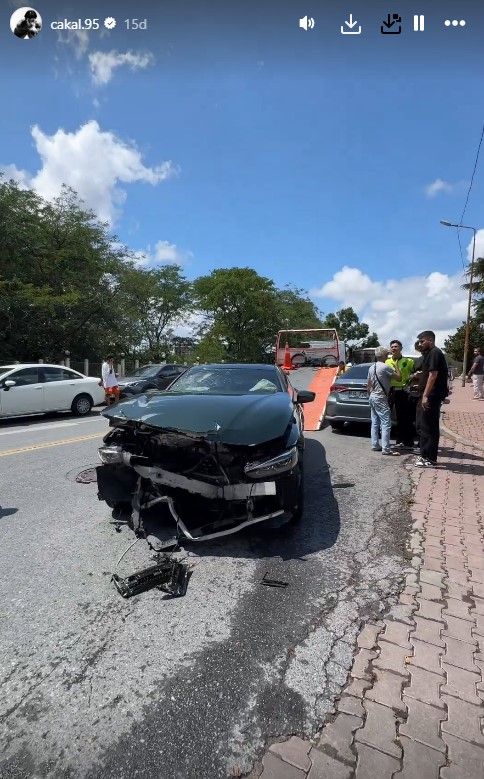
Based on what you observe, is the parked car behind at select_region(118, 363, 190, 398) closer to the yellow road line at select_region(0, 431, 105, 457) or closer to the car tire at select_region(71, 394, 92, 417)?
the car tire at select_region(71, 394, 92, 417)

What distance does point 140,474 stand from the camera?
3.56 metres

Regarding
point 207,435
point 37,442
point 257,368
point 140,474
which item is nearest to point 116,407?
point 140,474

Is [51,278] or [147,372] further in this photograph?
[51,278]

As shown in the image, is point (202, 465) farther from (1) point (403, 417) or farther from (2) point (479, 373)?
(2) point (479, 373)

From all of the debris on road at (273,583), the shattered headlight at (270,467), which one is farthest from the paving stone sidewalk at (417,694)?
the shattered headlight at (270,467)

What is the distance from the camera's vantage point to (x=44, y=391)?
11914 millimetres

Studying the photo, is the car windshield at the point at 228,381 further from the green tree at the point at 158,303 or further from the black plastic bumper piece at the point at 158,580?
the green tree at the point at 158,303

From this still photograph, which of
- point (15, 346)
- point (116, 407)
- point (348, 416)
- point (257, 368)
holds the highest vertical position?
point (15, 346)

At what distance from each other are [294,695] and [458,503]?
11.1 ft

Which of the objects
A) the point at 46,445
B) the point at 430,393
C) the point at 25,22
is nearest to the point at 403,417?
the point at 430,393

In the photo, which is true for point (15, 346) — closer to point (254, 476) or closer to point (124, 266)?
point (124, 266)

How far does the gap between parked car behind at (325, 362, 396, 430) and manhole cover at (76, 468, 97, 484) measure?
478 cm

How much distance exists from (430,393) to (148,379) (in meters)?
12.0

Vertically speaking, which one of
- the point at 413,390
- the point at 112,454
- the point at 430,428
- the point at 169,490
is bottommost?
the point at 169,490
